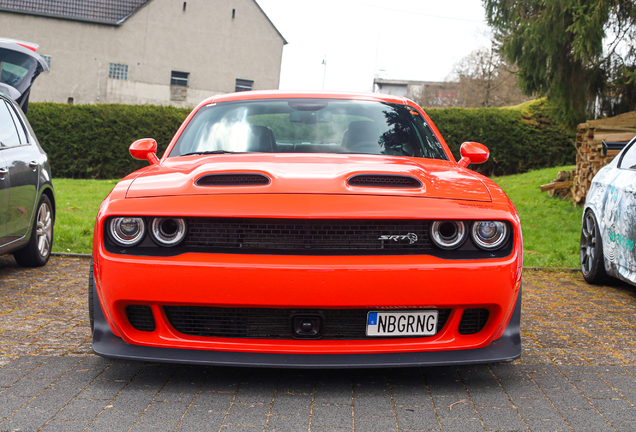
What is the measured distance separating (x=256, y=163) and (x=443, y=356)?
1.35 meters

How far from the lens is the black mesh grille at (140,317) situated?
122 inches

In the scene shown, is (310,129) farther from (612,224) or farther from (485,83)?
(485,83)

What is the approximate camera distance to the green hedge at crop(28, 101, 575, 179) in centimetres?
1931

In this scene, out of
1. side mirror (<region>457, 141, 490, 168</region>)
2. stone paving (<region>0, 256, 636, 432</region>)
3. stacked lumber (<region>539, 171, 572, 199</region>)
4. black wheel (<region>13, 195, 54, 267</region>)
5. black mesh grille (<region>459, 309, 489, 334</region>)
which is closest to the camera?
stone paving (<region>0, 256, 636, 432</region>)

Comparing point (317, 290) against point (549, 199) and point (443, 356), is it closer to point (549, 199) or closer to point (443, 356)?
point (443, 356)

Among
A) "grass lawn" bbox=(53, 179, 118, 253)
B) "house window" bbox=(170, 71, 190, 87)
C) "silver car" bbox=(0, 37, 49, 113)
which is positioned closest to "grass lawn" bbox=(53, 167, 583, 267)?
"grass lawn" bbox=(53, 179, 118, 253)

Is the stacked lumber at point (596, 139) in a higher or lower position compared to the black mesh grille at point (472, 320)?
higher

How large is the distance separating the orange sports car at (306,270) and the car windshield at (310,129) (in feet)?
3.18

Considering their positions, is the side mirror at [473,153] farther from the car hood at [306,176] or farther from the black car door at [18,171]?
the black car door at [18,171]

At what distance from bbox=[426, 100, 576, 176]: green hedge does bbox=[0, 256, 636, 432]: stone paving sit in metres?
17.2

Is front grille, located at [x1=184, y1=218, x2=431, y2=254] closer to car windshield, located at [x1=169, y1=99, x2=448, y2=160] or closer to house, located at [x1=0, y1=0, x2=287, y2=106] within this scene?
car windshield, located at [x1=169, y1=99, x2=448, y2=160]

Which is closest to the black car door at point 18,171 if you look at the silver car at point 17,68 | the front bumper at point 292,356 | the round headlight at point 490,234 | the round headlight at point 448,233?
the silver car at point 17,68

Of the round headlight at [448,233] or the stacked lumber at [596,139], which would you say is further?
the stacked lumber at [596,139]

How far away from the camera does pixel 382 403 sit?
9.93 feet
